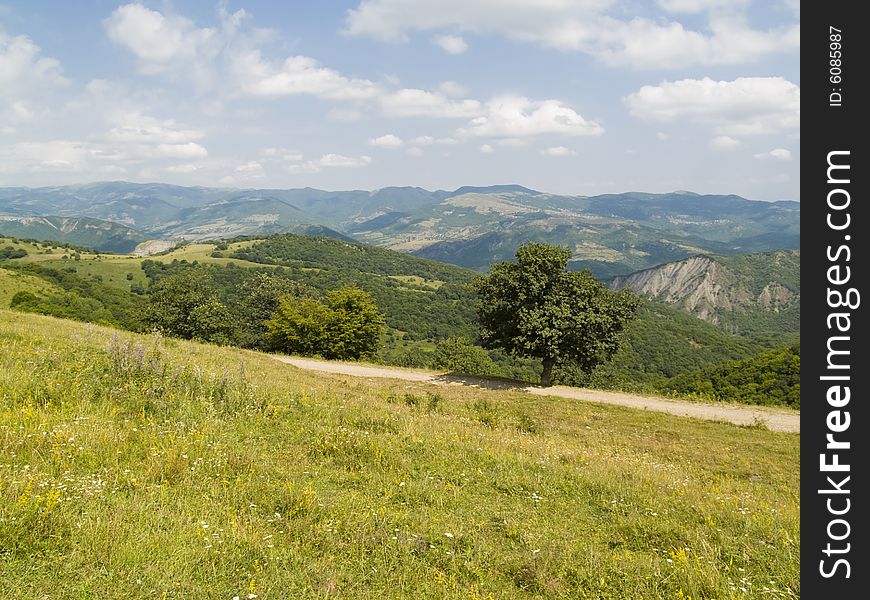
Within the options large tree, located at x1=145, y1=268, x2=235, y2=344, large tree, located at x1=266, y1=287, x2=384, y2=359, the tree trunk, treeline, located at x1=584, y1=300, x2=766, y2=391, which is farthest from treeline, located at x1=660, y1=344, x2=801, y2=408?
treeline, located at x1=584, y1=300, x2=766, y2=391

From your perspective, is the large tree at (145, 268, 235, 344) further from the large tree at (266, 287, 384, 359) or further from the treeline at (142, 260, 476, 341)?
the treeline at (142, 260, 476, 341)

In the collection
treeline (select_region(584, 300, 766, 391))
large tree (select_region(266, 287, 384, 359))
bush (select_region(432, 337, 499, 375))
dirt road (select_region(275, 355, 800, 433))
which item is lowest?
A: treeline (select_region(584, 300, 766, 391))

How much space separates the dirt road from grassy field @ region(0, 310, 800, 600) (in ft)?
38.1

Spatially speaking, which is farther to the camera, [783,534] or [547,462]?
[547,462]

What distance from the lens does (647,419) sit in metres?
20.0

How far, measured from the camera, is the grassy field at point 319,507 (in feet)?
15.4

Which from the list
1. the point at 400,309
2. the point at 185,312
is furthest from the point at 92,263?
the point at 185,312

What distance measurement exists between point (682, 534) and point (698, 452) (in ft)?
32.0

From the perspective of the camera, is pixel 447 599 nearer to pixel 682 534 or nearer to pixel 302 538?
pixel 302 538

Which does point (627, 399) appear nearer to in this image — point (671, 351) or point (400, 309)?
point (671, 351)

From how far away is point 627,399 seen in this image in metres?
25.1

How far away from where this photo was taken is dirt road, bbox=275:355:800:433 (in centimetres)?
2133

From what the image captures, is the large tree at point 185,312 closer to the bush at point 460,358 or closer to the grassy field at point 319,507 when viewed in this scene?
the bush at point 460,358
